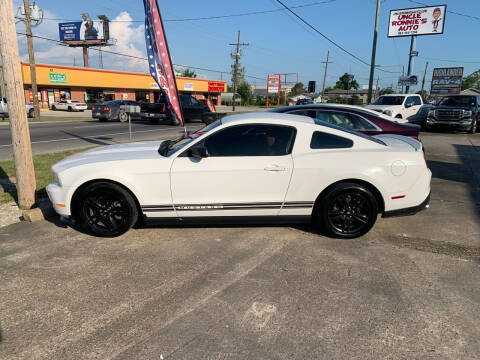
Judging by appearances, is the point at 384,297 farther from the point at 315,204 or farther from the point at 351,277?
the point at 315,204

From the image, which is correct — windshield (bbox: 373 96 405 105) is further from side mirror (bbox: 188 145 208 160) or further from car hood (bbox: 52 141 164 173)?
side mirror (bbox: 188 145 208 160)

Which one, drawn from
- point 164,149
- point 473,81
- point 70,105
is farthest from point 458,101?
point 473,81

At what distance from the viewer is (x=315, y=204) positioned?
4262 millimetres

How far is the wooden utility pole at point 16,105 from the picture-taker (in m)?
4.65

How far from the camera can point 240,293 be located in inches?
123

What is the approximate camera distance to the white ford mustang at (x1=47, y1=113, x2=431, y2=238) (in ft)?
13.4

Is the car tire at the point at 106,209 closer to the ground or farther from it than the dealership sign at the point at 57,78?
closer to the ground

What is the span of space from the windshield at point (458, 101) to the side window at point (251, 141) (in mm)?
17779

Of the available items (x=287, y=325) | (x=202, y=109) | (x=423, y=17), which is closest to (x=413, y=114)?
(x=202, y=109)

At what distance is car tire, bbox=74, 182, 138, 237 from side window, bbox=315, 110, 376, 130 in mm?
5027

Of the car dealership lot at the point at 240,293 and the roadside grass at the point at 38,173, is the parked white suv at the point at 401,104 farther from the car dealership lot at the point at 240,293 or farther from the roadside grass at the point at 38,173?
the roadside grass at the point at 38,173

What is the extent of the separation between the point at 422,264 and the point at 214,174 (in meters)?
2.44

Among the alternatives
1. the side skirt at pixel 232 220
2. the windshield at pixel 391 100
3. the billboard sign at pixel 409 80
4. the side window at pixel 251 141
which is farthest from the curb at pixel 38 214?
the billboard sign at pixel 409 80

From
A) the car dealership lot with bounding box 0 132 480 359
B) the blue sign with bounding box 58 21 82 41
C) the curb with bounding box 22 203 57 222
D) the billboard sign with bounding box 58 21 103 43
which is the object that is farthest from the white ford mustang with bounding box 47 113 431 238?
the blue sign with bounding box 58 21 82 41
